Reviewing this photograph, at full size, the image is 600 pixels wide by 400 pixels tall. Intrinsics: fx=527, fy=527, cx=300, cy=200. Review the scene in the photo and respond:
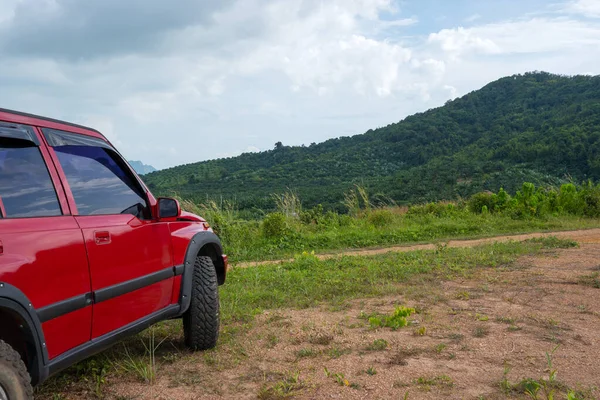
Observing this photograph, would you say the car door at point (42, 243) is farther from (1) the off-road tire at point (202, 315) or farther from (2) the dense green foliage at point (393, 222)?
(2) the dense green foliage at point (393, 222)

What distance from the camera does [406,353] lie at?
4.01m

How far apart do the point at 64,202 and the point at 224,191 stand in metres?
41.9

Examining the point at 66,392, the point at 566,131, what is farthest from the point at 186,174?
the point at 66,392

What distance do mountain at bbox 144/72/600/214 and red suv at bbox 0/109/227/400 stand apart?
24.5 metres

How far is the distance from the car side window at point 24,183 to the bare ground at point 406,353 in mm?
1367

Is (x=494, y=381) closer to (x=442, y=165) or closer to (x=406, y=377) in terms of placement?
(x=406, y=377)

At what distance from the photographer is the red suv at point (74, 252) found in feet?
8.19

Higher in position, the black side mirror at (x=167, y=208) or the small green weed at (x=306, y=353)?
the black side mirror at (x=167, y=208)

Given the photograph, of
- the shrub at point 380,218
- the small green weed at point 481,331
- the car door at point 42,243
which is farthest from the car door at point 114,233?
the shrub at point 380,218

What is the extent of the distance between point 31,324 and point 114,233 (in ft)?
2.70

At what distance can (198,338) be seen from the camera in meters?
4.22

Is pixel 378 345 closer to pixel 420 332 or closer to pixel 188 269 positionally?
pixel 420 332

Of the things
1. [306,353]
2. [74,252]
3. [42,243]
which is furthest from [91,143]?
[306,353]

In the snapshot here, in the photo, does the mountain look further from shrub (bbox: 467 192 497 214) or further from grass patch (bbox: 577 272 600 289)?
grass patch (bbox: 577 272 600 289)
